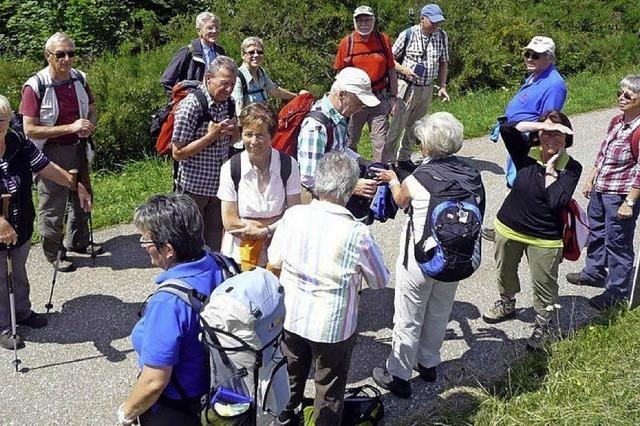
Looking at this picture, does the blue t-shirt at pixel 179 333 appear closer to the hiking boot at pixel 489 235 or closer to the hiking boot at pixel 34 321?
the hiking boot at pixel 34 321

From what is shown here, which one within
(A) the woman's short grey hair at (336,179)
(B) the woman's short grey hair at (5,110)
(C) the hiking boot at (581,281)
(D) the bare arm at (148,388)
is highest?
(B) the woman's short grey hair at (5,110)

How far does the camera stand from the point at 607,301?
5.55 metres

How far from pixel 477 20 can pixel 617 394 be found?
39.8 ft

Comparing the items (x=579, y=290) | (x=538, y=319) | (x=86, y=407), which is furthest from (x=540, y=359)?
(x=86, y=407)

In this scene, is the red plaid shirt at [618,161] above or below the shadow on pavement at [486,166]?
above

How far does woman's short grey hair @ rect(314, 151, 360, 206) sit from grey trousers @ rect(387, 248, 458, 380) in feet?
2.48

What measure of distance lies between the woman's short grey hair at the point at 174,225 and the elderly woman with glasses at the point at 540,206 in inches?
103

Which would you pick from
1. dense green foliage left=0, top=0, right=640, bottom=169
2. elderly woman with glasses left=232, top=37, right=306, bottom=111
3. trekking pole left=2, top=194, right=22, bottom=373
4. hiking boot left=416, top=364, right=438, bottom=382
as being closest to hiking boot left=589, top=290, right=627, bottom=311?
hiking boot left=416, top=364, right=438, bottom=382

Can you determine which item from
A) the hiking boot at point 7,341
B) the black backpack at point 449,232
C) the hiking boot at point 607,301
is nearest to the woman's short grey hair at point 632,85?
the hiking boot at point 607,301

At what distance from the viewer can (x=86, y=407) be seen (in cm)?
424

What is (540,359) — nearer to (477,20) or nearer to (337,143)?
(337,143)

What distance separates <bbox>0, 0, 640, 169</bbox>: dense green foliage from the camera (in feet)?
29.5

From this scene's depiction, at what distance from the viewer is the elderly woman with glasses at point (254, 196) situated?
4.30 metres

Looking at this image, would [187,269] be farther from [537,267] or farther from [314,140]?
[537,267]
